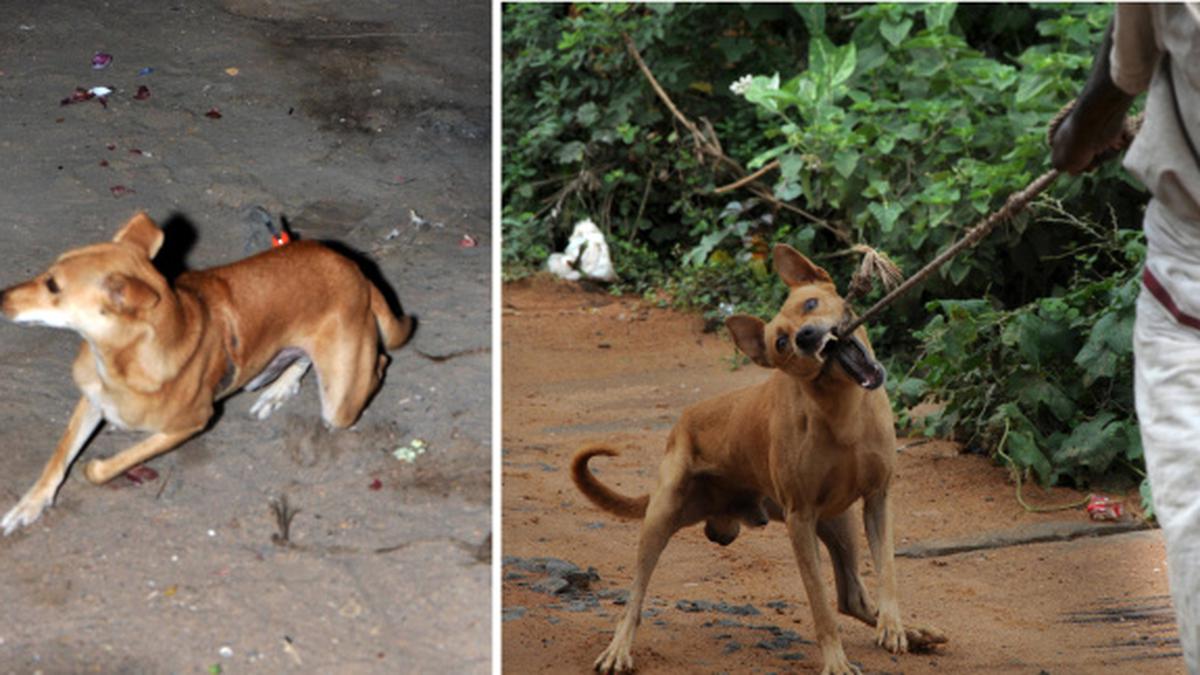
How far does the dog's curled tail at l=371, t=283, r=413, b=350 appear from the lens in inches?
165

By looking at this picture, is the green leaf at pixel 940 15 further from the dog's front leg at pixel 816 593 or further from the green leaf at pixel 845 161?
Answer: the dog's front leg at pixel 816 593

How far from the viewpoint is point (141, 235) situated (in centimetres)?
371

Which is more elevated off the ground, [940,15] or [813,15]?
[940,15]

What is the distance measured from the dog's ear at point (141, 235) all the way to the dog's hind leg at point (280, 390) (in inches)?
20.2

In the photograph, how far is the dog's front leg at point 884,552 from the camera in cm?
376

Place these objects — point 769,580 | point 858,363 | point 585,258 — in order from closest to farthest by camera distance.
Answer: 1. point 858,363
2. point 769,580
3. point 585,258

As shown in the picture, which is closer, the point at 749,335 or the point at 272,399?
the point at 749,335

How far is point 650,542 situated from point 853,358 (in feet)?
2.95

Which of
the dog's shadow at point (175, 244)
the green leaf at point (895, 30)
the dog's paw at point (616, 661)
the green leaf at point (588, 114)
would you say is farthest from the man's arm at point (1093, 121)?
the green leaf at point (588, 114)

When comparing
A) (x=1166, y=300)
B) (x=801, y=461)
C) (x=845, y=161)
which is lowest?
(x=845, y=161)

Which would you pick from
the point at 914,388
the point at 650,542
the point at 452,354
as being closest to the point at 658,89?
the point at 914,388

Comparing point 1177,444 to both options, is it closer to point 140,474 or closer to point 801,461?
point 801,461

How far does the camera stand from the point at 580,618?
14.9 ft

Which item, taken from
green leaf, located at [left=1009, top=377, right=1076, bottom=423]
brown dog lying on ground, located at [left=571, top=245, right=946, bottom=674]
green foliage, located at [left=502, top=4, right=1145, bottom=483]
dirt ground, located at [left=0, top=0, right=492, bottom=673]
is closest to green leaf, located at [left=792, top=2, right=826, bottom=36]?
green foliage, located at [left=502, top=4, right=1145, bottom=483]
